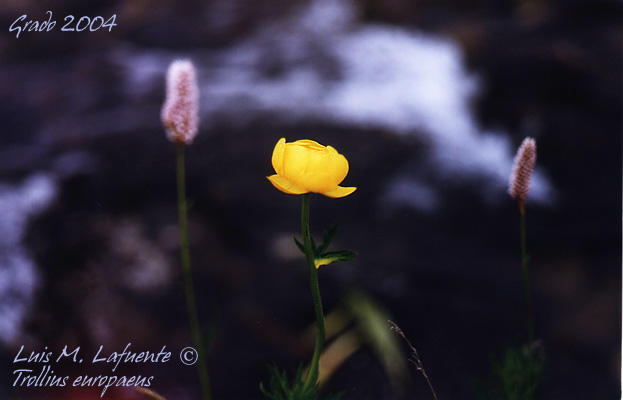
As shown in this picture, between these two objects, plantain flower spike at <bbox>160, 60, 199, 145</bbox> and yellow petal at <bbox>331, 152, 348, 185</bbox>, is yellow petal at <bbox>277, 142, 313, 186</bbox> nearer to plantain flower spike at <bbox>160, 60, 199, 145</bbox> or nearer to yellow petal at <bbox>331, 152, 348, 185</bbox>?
yellow petal at <bbox>331, 152, 348, 185</bbox>

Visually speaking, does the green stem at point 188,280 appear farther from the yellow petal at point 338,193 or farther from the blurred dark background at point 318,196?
the yellow petal at point 338,193

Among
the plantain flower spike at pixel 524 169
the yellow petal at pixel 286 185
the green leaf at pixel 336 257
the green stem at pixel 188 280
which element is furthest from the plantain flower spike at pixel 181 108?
the plantain flower spike at pixel 524 169

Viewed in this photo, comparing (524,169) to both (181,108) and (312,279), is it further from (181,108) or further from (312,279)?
(181,108)

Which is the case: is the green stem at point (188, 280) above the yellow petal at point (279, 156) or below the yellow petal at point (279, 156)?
below

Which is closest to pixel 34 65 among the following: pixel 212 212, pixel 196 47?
pixel 196 47

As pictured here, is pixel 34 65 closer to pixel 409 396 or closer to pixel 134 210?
pixel 134 210

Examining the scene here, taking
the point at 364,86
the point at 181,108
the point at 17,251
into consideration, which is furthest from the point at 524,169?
the point at 17,251
